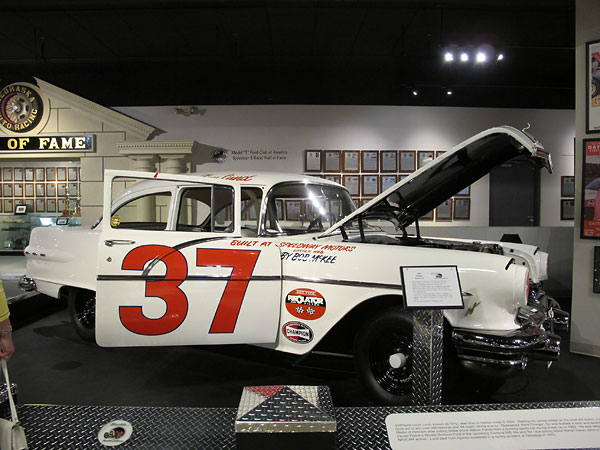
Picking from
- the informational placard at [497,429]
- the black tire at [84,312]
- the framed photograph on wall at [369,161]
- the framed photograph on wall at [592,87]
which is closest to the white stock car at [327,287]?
the informational placard at [497,429]

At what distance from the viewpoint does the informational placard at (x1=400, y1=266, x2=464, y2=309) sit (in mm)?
1810

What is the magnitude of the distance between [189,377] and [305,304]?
4.38ft

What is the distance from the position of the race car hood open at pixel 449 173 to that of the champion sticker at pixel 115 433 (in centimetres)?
204

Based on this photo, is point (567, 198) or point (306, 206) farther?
point (567, 198)

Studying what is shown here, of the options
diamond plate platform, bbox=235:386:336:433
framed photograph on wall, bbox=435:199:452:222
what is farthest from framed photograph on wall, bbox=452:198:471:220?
diamond plate platform, bbox=235:386:336:433

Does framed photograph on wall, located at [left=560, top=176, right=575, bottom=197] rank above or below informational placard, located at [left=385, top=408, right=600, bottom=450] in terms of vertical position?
above

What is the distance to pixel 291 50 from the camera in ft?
22.4

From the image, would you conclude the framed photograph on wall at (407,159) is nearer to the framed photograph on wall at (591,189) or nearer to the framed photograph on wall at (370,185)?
the framed photograph on wall at (370,185)

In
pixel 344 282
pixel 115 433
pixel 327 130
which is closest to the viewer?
pixel 115 433

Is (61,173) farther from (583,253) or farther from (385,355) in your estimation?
(583,253)

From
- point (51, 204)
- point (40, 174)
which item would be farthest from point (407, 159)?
point (40, 174)

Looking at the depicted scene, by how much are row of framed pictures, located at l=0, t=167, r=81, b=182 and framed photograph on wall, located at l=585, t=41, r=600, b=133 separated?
9.67 metres

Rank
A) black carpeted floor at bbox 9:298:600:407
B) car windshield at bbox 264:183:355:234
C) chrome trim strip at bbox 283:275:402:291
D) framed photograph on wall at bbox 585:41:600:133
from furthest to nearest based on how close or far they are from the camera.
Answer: framed photograph on wall at bbox 585:41:600:133 → car windshield at bbox 264:183:355:234 → black carpeted floor at bbox 9:298:600:407 → chrome trim strip at bbox 283:275:402:291

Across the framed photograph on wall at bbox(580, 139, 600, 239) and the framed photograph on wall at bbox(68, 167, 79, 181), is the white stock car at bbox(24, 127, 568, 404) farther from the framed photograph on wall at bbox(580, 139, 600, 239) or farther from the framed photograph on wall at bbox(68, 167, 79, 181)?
the framed photograph on wall at bbox(68, 167, 79, 181)
